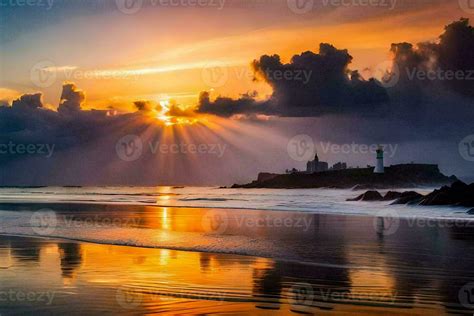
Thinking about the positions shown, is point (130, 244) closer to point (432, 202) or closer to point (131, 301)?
point (131, 301)

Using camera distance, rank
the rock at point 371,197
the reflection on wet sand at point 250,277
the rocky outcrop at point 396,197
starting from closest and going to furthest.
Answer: the reflection on wet sand at point 250,277
the rocky outcrop at point 396,197
the rock at point 371,197

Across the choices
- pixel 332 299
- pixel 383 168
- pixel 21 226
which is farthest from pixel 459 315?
pixel 383 168

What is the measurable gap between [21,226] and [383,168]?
3990 inches

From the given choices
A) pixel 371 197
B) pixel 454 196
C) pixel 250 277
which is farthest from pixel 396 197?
pixel 250 277

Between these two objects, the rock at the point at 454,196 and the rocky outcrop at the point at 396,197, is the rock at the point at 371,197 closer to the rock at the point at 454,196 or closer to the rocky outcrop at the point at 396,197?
the rocky outcrop at the point at 396,197

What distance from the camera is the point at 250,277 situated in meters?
17.5

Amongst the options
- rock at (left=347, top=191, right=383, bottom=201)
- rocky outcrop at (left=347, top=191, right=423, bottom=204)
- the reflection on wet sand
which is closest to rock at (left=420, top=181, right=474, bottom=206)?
rocky outcrop at (left=347, top=191, right=423, bottom=204)

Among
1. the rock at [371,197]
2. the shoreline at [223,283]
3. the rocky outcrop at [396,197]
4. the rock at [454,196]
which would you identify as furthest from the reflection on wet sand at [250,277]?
the rock at [371,197]

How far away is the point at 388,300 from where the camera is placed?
14141 millimetres

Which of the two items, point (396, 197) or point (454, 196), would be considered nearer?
point (454, 196)

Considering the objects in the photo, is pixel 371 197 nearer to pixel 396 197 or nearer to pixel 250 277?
pixel 396 197

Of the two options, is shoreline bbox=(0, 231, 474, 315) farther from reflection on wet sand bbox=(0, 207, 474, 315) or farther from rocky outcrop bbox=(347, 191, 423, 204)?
rocky outcrop bbox=(347, 191, 423, 204)

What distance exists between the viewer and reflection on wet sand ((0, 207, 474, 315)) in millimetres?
13492

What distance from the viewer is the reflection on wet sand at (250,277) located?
1349 centimetres
